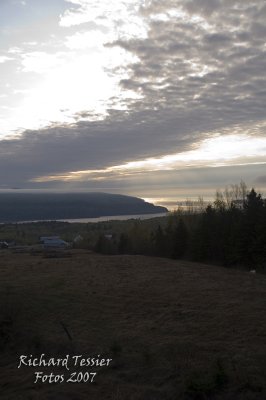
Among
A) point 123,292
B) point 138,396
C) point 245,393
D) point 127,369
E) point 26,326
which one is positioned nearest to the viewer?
point 245,393

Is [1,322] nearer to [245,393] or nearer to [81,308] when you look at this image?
[81,308]

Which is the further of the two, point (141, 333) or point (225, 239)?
point (225, 239)

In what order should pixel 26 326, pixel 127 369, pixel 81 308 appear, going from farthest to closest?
pixel 81 308 < pixel 26 326 < pixel 127 369

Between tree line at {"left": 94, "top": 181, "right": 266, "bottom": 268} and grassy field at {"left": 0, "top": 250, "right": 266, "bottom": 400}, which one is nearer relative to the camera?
grassy field at {"left": 0, "top": 250, "right": 266, "bottom": 400}

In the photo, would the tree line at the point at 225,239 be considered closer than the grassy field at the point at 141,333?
No

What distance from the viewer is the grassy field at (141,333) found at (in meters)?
10.9

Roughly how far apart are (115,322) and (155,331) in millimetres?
2587

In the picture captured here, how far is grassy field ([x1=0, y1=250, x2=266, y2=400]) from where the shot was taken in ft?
35.9

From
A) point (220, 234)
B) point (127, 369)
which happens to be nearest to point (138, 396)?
point (127, 369)

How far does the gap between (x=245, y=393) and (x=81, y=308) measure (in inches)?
525

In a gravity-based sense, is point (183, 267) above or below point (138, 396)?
below

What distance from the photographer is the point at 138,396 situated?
10562 millimetres

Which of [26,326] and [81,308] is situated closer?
[26,326]

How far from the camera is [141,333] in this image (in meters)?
16.8
